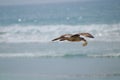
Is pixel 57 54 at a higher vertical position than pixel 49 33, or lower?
lower

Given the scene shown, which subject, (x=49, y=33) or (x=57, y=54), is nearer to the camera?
(x=57, y=54)

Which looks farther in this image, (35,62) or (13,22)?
(13,22)

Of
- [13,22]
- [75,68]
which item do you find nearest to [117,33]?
[75,68]

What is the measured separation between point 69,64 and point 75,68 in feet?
0.47

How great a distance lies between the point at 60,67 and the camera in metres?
4.26

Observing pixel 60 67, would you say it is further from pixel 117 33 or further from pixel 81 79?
pixel 117 33

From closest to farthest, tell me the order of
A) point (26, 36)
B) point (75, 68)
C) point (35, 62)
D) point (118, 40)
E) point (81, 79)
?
point (81, 79) < point (75, 68) < point (35, 62) < point (118, 40) < point (26, 36)

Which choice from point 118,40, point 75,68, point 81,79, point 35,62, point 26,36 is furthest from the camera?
point 26,36

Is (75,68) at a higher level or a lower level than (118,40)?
lower

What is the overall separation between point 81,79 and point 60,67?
0.43m

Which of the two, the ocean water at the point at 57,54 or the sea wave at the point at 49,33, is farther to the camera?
the sea wave at the point at 49,33

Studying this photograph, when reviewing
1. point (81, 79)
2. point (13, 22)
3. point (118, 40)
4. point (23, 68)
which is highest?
point (13, 22)

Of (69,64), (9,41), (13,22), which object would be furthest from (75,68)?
(13,22)

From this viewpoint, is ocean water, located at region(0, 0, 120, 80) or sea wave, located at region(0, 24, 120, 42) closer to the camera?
ocean water, located at region(0, 0, 120, 80)
